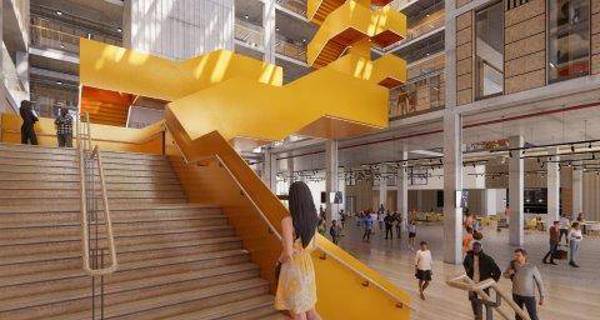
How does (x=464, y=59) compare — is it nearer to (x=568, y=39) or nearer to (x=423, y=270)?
(x=568, y=39)

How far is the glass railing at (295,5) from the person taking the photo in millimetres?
24016

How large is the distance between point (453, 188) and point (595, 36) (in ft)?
18.0

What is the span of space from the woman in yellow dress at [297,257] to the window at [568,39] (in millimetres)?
9668

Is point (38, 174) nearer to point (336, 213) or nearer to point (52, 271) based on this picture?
point (52, 271)

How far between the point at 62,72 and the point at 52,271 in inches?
782

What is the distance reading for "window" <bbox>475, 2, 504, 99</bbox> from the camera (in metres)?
11.8

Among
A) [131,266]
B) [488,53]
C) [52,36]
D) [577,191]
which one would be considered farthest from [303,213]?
[577,191]

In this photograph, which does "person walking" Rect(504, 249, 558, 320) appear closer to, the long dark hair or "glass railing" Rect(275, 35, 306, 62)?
the long dark hair

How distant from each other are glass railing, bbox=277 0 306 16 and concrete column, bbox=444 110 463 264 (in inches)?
615

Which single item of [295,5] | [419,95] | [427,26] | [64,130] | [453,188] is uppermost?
[295,5]

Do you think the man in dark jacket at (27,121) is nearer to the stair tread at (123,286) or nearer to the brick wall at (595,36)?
the stair tread at (123,286)

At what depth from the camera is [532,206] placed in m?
29.6

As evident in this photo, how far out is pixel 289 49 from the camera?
26.8 meters

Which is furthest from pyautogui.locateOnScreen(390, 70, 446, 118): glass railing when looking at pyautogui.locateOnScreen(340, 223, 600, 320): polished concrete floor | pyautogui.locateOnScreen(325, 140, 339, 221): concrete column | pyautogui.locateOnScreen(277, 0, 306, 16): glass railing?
pyautogui.locateOnScreen(277, 0, 306, 16): glass railing
